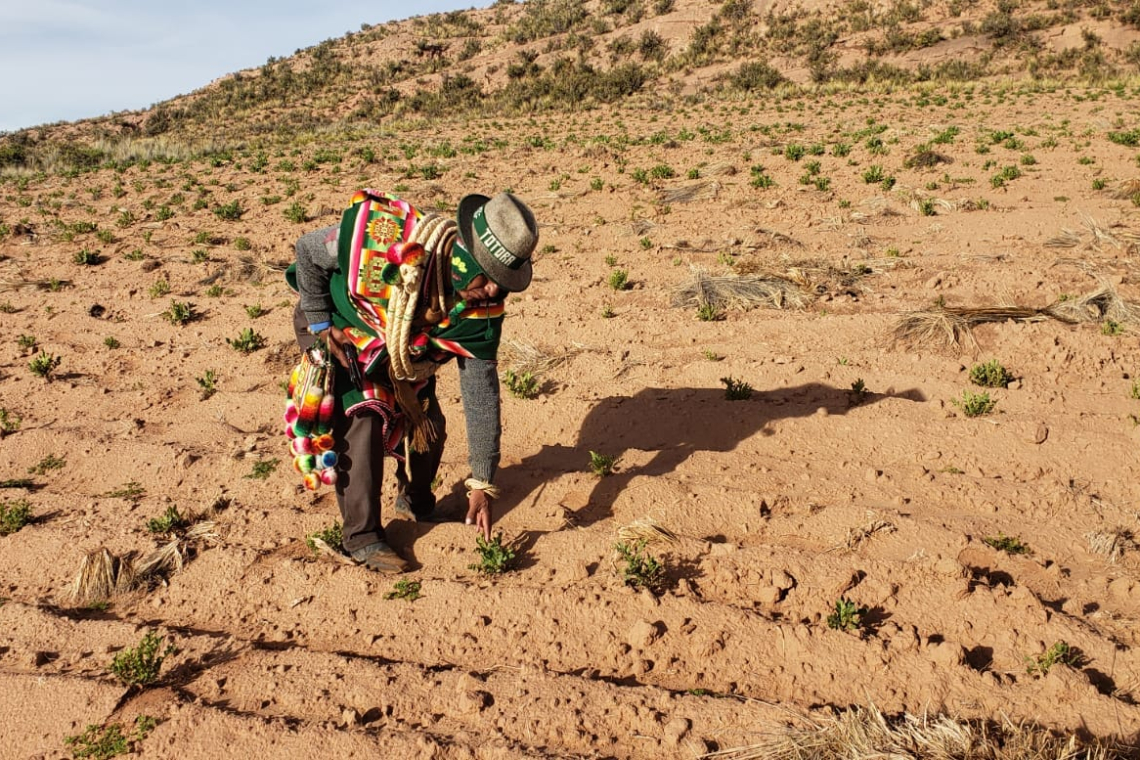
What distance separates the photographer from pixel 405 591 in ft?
10.2

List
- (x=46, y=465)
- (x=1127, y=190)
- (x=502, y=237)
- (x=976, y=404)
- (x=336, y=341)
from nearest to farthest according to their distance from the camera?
(x=502, y=237) < (x=336, y=341) < (x=976, y=404) < (x=46, y=465) < (x=1127, y=190)

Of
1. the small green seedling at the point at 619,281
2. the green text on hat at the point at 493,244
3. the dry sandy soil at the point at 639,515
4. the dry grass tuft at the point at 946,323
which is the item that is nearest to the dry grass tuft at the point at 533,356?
the dry sandy soil at the point at 639,515

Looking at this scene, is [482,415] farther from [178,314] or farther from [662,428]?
[178,314]

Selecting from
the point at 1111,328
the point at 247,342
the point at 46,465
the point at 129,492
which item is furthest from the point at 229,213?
the point at 1111,328

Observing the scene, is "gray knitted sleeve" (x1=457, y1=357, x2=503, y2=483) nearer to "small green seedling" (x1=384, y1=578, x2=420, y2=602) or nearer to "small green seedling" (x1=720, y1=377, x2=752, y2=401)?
"small green seedling" (x1=384, y1=578, x2=420, y2=602)

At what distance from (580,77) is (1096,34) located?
798 inches

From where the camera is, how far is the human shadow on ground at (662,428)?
159 inches

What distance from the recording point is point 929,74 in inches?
1066

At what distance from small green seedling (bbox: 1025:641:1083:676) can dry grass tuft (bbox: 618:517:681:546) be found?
1.37 meters

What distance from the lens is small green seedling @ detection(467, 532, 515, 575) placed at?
317 centimetres

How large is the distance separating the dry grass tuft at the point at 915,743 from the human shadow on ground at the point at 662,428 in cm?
173

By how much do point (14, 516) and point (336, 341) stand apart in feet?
6.90

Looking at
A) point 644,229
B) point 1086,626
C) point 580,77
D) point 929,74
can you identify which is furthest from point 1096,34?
point 1086,626

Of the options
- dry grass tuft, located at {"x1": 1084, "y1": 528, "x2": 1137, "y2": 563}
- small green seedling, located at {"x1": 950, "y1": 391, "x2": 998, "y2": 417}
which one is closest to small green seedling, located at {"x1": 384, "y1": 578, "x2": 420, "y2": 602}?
dry grass tuft, located at {"x1": 1084, "y1": 528, "x2": 1137, "y2": 563}
